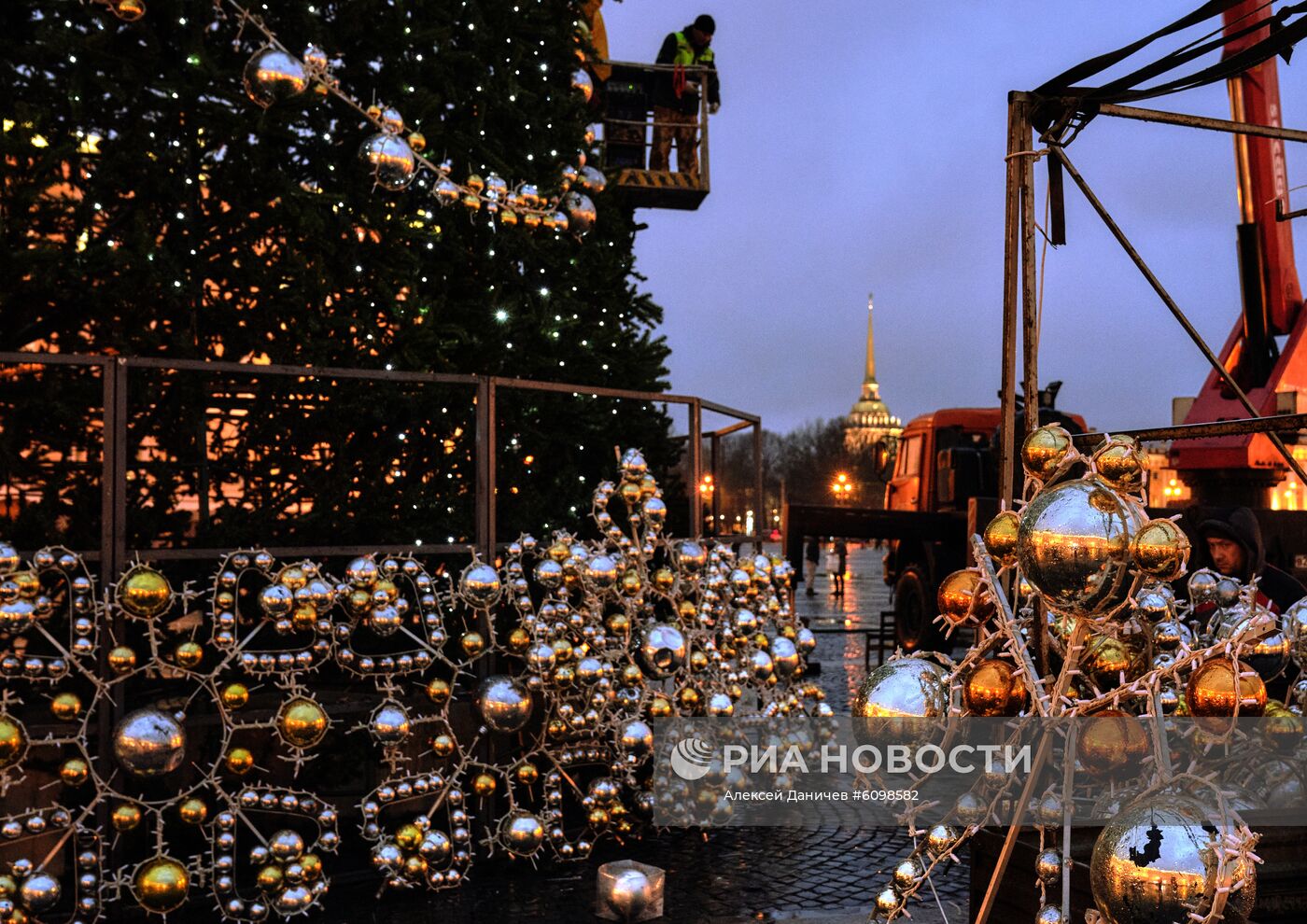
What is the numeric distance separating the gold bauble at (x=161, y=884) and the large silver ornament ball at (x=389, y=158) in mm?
3633

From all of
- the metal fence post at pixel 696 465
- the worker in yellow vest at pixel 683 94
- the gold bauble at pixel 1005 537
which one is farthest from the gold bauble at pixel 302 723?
the worker in yellow vest at pixel 683 94

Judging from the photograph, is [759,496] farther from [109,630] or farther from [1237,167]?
[1237,167]

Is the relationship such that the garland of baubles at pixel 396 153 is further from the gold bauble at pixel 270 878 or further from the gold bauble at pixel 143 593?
the gold bauble at pixel 270 878

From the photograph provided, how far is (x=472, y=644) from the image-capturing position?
5340mm

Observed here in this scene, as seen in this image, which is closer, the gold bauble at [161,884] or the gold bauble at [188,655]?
the gold bauble at [161,884]

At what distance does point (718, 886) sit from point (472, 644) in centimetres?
170

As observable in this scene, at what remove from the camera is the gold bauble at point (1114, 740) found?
238 centimetres

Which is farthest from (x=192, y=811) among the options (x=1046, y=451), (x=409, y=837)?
(x=1046, y=451)

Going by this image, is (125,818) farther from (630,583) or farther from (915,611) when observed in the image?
(915,611)

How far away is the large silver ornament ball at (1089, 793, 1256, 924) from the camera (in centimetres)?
170

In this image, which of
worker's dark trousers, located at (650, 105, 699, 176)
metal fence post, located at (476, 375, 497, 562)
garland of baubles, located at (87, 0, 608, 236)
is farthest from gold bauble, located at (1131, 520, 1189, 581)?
worker's dark trousers, located at (650, 105, 699, 176)

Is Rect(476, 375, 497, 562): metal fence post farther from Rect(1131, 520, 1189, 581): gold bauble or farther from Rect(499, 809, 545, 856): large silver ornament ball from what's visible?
Rect(1131, 520, 1189, 581): gold bauble

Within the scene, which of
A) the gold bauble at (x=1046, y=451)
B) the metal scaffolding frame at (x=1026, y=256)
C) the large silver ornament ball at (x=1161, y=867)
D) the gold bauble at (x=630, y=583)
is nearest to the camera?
the large silver ornament ball at (x=1161, y=867)

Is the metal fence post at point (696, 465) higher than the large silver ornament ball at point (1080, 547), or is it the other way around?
the metal fence post at point (696, 465)
